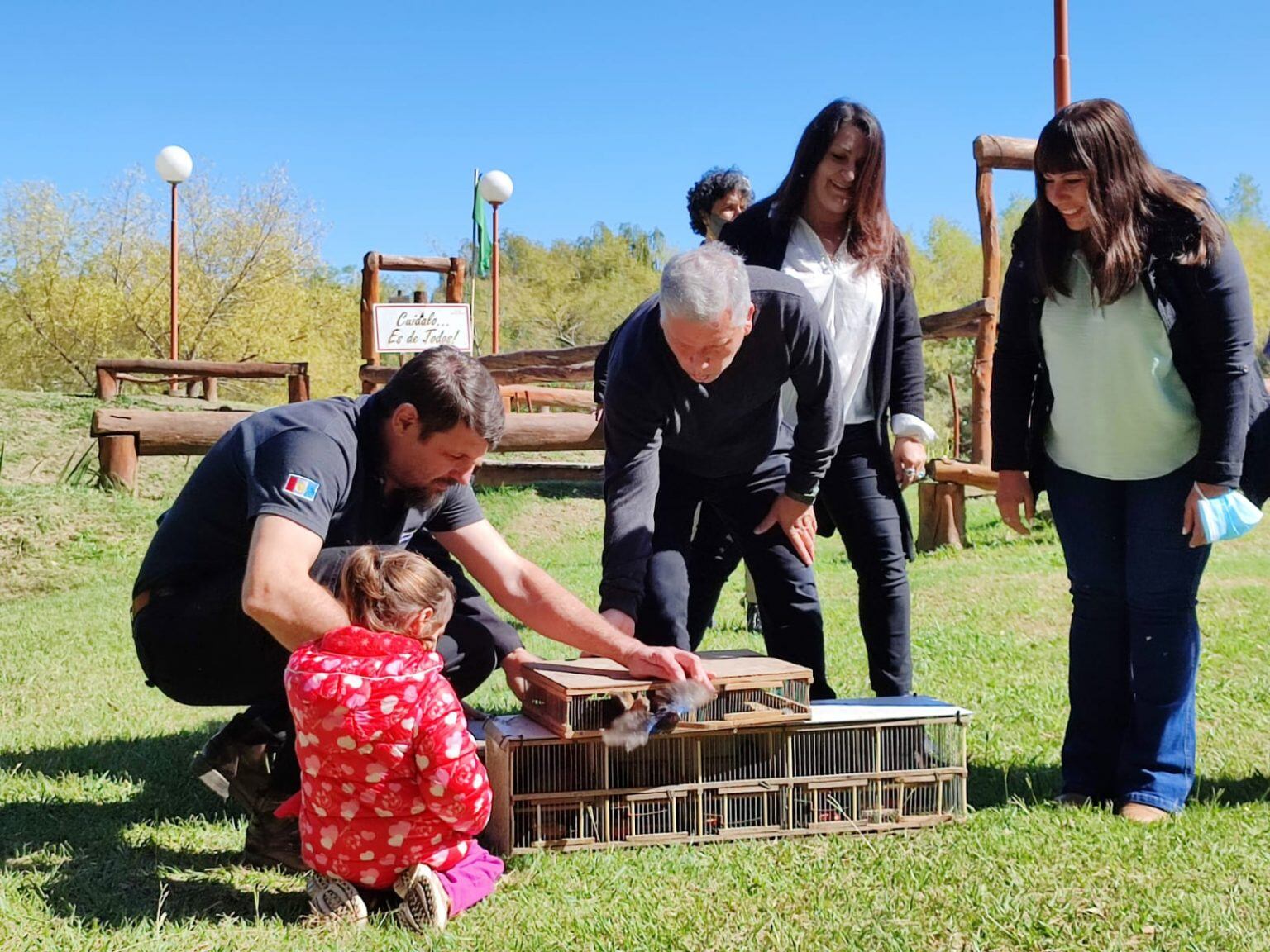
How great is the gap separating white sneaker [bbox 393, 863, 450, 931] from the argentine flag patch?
874 millimetres

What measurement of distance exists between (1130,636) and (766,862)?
1.27 meters

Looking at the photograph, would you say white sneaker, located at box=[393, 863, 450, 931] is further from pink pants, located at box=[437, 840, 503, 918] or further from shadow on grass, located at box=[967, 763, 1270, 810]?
shadow on grass, located at box=[967, 763, 1270, 810]

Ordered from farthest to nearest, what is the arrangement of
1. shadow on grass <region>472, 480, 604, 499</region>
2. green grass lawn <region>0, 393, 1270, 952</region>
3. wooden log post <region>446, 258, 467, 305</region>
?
1. wooden log post <region>446, 258, 467, 305</region>
2. shadow on grass <region>472, 480, 604, 499</region>
3. green grass lawn <region>0, 393, 1270, 952</region>

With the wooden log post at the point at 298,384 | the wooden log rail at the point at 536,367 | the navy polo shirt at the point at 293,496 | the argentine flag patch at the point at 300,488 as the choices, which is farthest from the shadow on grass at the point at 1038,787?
the wooden log post at the point at 298,384

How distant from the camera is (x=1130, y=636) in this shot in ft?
11.9

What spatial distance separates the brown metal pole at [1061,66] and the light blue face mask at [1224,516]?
814 centimetres

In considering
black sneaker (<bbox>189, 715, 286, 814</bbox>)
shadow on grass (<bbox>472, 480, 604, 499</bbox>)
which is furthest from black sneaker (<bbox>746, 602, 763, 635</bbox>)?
shadow on grass (<bbox>472, 480, 604, 499</bbox>)

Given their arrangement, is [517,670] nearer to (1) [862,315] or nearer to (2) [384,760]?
(2) [384,760]

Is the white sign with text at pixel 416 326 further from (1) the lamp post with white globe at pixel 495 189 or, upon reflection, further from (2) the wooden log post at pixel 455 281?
(1) the lamp post with white globe at pixel 495 189

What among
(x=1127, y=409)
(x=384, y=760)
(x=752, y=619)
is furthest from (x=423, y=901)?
(x=752, y=619)

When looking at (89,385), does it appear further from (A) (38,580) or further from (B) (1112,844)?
(B) (1112,844)

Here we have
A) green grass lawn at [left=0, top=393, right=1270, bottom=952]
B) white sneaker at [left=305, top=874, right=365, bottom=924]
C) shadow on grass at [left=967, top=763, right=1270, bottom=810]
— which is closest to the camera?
green grass lawn at [left=0, top=393, right=1270, bottom=952]

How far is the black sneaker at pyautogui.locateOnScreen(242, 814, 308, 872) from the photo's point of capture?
10.8 ft

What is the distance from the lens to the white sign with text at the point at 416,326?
38.4 ft
